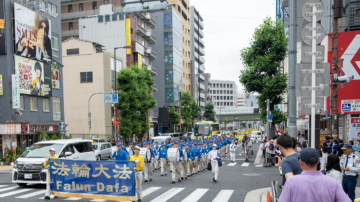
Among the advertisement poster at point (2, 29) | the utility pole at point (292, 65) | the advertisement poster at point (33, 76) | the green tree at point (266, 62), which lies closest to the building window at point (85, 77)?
the advertisement poster at point (33, 76)

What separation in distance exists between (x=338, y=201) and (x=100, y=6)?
5430 cm

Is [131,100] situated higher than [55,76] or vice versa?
[55,76]

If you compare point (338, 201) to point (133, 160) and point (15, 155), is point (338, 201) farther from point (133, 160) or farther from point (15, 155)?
point (15, 155)

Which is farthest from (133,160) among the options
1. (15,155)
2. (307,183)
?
(15,155)

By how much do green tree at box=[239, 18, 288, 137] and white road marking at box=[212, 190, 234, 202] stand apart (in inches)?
692

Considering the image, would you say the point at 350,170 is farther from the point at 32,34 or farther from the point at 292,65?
the point at 32,34

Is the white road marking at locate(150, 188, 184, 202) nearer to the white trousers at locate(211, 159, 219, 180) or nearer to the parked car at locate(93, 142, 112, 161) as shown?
the white trousers at locate(211, 159, 219, 180)

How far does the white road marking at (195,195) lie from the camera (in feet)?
36.1

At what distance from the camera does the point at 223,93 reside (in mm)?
166625

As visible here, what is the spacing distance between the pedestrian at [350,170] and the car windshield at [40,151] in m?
10.7

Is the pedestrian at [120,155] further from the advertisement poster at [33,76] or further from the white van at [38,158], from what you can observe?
the advertisement poster at [33,76]

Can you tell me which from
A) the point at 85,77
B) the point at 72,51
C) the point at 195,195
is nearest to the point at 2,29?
the point at 85,77

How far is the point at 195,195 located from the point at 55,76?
26.9m

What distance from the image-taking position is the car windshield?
13555mm
